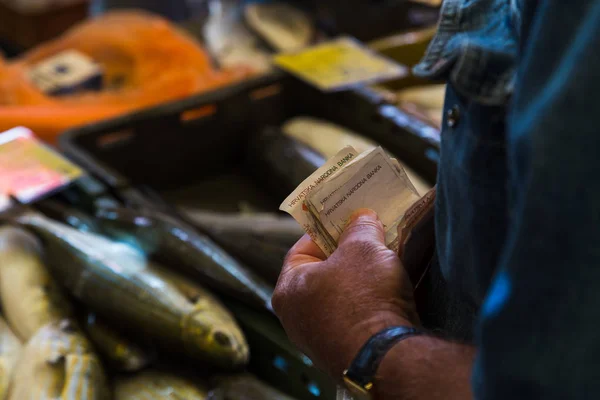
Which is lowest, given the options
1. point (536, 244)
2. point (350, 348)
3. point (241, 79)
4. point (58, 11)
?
point (58, 11)

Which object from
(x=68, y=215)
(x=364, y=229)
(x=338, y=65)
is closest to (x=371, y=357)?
(x=364, y=229)

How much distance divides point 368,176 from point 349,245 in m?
0.09

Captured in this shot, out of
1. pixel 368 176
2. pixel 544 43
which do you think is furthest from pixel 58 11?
pixel 544 43

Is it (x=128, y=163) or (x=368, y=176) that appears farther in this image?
(x=128, y=163)

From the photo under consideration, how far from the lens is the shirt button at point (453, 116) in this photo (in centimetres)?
59

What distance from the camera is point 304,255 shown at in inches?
29.7

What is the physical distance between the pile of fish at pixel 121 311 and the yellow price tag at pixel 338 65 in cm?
74

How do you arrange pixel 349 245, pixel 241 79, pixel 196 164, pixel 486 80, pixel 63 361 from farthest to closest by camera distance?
1. pixel 241 79
2. pixel 196 164
3. pixel 63 361
4. pixel 349 245
5. pixel 486 80

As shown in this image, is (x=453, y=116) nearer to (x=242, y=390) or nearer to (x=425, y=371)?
(x=425, y=371)

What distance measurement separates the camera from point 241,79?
2086 millimetres

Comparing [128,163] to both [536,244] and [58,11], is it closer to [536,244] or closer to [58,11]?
[536,244]

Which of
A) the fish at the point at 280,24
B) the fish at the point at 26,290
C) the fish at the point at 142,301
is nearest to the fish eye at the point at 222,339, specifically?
the fish at the point at 142,301

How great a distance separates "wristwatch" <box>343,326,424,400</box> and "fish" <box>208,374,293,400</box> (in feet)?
1.76

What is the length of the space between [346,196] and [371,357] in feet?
0.58
